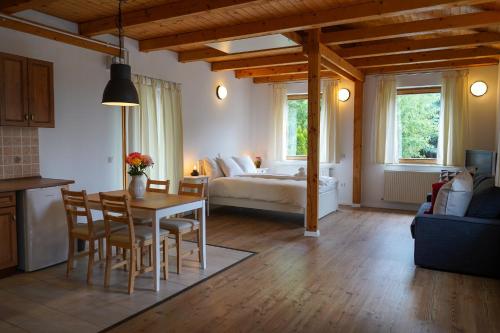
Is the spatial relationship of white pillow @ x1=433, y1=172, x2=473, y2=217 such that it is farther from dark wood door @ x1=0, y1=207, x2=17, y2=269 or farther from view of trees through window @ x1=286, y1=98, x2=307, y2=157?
view of trees through window @ x1=286, y1=98, x2=307, y2=157

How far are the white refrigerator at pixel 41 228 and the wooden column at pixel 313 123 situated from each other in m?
2.93

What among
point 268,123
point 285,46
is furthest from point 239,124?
point 285,46

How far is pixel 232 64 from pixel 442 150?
13.0 feet

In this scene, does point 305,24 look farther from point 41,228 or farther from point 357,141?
point 357,141

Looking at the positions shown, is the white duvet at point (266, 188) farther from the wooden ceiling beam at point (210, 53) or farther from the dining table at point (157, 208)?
the dining table at point (157, 208)

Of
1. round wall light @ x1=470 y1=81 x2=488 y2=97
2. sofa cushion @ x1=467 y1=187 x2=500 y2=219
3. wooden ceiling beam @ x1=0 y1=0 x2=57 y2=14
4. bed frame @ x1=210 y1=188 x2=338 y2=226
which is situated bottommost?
bed frame @ x1=210 y1=188 x2=338 y2=226

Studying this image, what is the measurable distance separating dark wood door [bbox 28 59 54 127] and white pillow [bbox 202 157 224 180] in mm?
2897

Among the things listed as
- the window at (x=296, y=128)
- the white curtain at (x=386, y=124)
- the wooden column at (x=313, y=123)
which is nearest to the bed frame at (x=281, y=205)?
the wooden column at (x=313, y=123)

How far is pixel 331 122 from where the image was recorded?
7418 millimetres

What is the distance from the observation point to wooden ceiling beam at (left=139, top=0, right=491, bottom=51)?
3.60 meters

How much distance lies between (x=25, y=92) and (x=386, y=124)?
5.77 meters

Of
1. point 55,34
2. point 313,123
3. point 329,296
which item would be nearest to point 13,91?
point 55,34

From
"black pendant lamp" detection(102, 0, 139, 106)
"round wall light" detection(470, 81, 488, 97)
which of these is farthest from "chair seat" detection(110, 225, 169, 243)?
"round wall light" detection(470, 81, 488, 97)

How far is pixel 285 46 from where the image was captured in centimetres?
532
